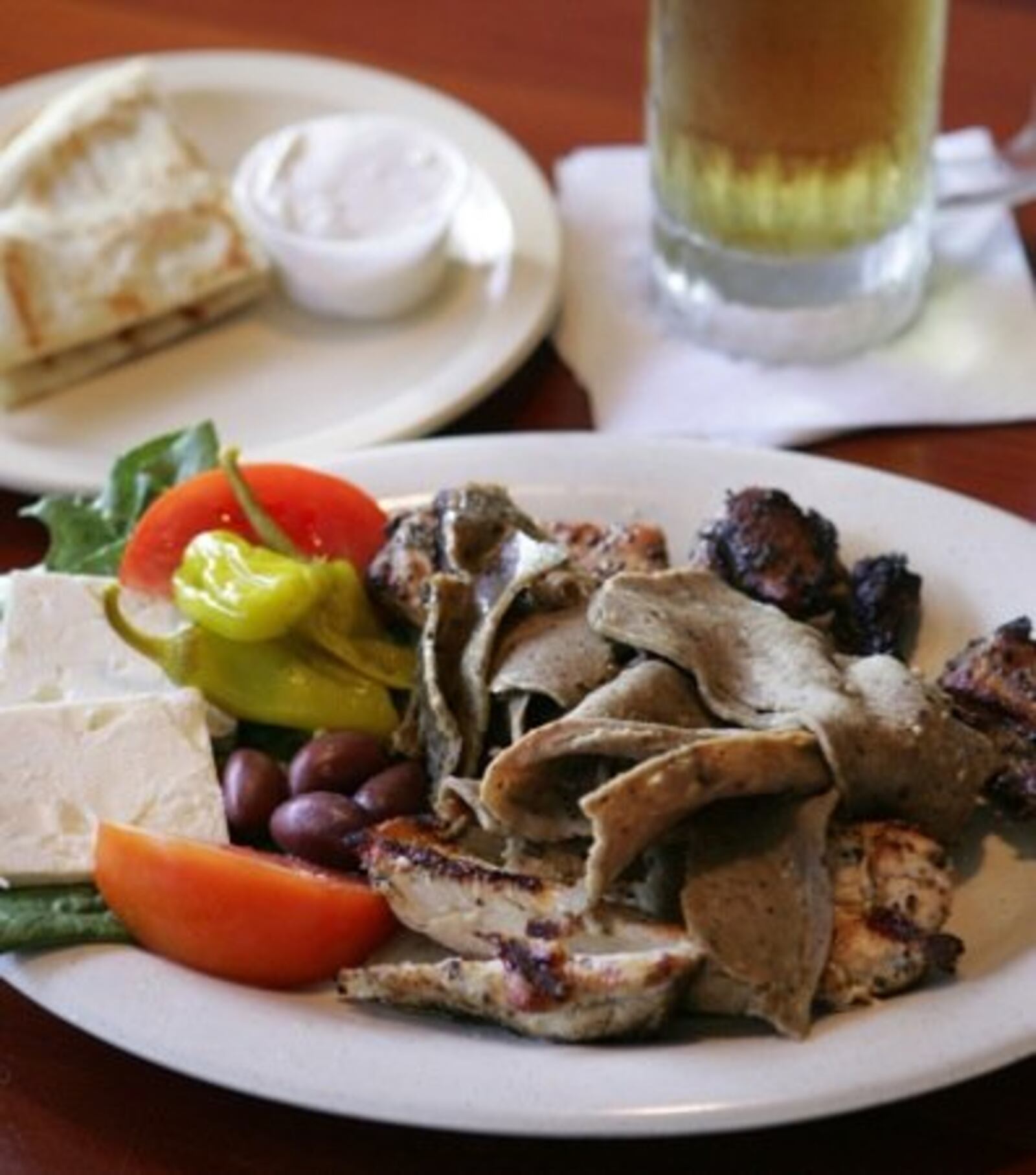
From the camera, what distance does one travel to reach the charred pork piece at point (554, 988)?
4.89ft

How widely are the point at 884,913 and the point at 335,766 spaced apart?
20.0 inches

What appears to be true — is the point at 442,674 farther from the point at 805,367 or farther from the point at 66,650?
the point at 805,367

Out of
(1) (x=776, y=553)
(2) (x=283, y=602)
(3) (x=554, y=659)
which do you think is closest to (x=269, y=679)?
(2) (x=283, y=602)

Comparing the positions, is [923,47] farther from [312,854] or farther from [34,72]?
[34,72]

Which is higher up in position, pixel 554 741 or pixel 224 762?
pixel 554 741

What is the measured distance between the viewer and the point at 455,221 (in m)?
2.82

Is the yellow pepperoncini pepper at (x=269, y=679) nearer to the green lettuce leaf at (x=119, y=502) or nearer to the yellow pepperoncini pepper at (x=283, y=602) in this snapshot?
the yellow pepperoncini pepper at (x=283, y=602)

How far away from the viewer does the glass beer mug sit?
2357 mm

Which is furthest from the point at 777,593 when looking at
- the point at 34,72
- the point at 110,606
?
the point at 34,72

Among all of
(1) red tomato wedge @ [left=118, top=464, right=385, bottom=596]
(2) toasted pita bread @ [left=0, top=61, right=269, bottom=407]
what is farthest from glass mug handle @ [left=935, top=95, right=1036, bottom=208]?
(1) red tomato wedge @ [left=118, top=464, right=385, bottom=596]

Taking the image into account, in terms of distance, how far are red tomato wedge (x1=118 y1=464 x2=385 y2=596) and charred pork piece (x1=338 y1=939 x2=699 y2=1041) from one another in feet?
1.87

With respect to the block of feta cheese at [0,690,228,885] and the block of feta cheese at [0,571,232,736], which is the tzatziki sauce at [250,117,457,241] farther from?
the block of feta cheese at [0,690,228,885]

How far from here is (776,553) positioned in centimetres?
187

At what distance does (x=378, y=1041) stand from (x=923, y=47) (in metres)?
1.43
